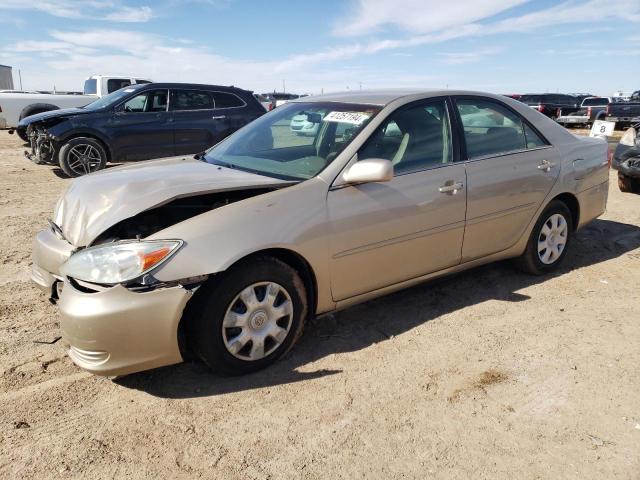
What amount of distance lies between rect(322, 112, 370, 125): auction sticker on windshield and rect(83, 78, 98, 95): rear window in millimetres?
14314

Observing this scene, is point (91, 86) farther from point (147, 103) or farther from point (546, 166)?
point (546, 166)

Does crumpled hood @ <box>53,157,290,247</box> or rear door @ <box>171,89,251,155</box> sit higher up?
rear door @ <box>171,89,251,155</box>

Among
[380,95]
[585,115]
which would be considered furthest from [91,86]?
[585,115]

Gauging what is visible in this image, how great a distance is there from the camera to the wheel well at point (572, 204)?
4.59m

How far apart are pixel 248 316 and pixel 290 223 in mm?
569

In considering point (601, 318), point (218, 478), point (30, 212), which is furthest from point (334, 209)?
point (30, 212)

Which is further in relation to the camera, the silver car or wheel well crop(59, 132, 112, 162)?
wheel well crop(59, 132, 112, 162)

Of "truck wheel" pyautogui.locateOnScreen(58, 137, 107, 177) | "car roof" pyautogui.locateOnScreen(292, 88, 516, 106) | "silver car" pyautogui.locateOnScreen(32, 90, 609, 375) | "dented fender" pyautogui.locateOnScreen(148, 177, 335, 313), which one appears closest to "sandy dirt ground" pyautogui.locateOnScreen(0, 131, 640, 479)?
"silver car" pyautogui.locateOnScreen(32, 90, 609, 375)

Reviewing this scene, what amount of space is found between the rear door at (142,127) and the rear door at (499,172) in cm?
688

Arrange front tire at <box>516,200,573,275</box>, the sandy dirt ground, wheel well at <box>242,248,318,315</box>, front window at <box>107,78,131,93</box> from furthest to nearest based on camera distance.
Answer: front window at <box>107,78,131,93</box> < front tire at <box>516,200,573,275</box> < wheel well at <box>242,248,318,315</box> < the sandy dirt ground

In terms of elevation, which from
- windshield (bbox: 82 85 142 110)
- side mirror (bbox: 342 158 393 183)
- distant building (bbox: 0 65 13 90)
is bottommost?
side mirror (bbox: 342 158 393 183)

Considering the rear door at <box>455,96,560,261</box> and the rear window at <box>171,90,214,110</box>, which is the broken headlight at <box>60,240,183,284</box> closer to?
the rear door at <box>455,96,560,261</box>

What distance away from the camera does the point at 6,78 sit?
44.3 m

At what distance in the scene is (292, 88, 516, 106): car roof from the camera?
3.72 m
